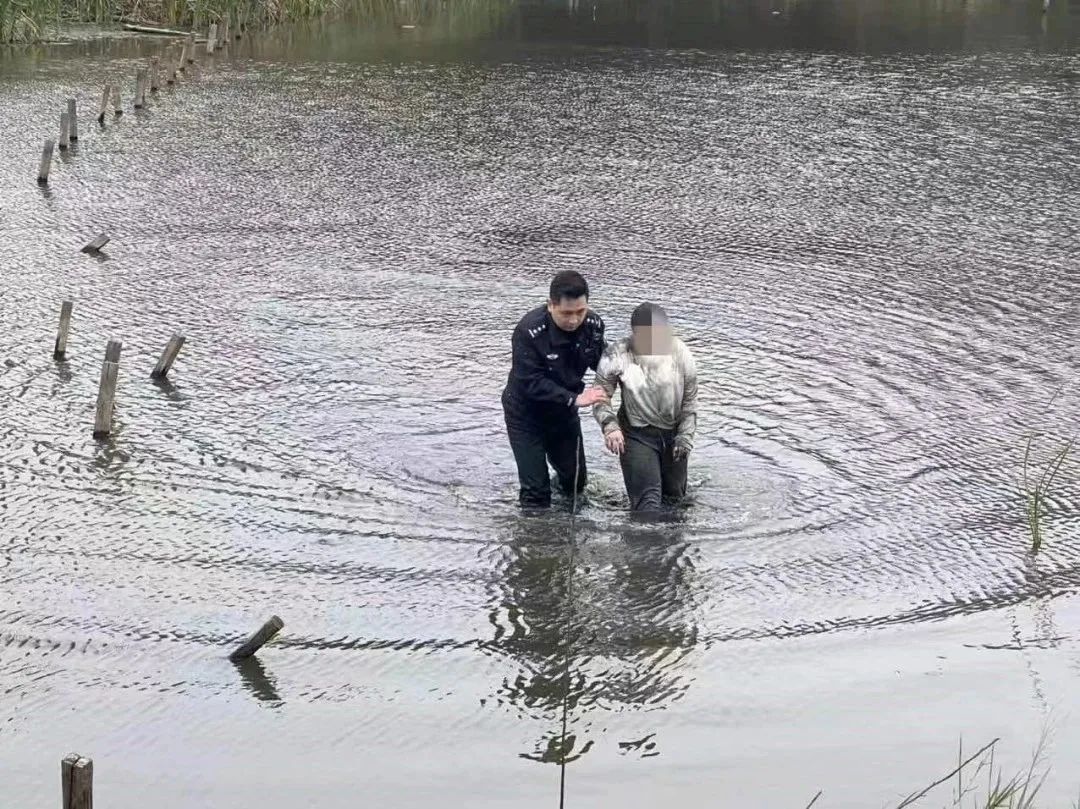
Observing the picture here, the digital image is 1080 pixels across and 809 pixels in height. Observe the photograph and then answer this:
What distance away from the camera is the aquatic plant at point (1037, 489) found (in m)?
8.64

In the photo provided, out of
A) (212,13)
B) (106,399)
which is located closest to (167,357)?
(106,399)

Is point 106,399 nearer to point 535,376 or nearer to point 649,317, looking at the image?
point 535,376

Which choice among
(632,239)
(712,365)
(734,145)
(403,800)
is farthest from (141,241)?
(403,800)

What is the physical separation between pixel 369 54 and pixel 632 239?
1721 centimetres

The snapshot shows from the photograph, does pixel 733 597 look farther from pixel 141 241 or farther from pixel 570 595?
pixel 141 241

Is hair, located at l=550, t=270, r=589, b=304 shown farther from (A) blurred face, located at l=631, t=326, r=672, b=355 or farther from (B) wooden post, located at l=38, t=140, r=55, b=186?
(B) wooden post, located at l=38, t=140, r=55, b=186

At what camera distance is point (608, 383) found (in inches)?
332

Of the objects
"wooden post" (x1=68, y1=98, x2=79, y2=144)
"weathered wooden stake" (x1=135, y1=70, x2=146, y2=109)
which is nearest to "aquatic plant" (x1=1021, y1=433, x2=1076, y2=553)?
"wooden post" (x1=68, y1=98, x2=79, y2=144)

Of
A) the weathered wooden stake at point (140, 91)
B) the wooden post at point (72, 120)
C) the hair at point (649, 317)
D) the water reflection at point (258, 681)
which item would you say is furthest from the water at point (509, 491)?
the weathered wooden stake at point (140, 91)

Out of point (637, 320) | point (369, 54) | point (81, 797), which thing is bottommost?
point (81, 797)

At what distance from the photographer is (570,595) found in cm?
809

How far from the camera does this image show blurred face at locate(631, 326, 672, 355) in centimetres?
841

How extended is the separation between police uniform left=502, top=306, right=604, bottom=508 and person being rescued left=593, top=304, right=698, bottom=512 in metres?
0.16

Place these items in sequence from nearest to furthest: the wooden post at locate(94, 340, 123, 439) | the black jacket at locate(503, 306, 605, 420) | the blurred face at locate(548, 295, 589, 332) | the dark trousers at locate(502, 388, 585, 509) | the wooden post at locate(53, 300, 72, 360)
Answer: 1. the blurred face at locate(548, 295, 589, 332)
2. the black jacket at locate(503, 306, 605, 420)
3. the dark trousers at locate(502, 388, 585, 509)
4. the wooden post at locate(94, 340, 123, 439)
5. the wooden post at locate(53, 300, 72, 360)
